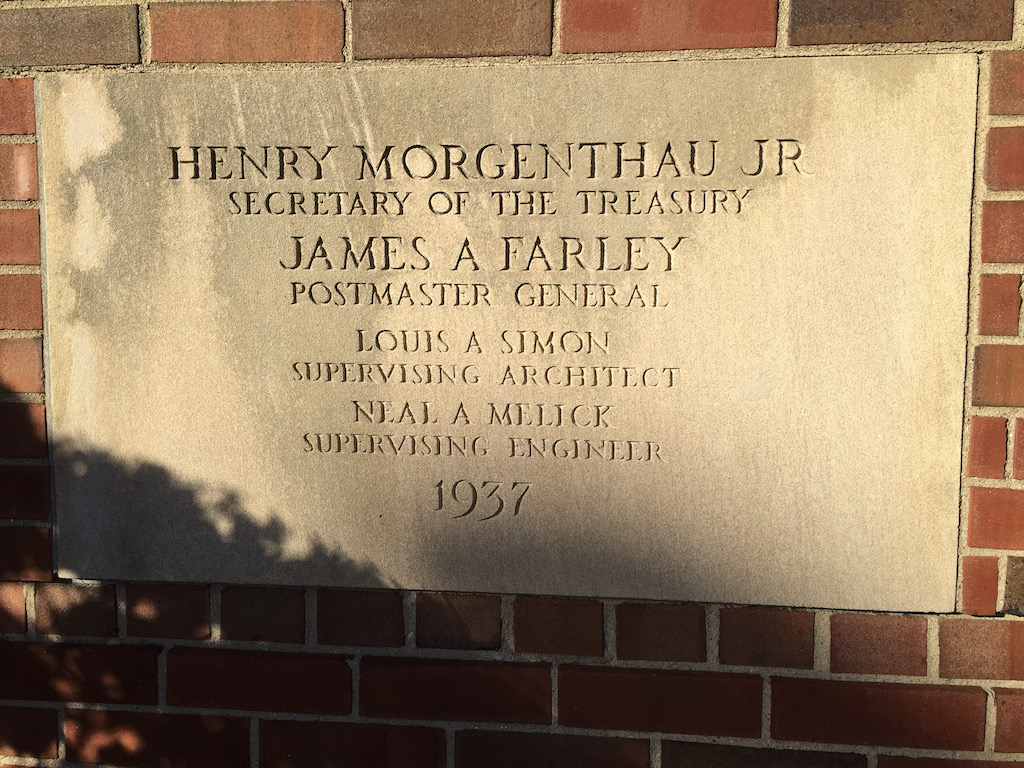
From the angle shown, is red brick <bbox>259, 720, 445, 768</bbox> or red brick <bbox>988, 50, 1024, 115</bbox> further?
red brick <bbox>259, 720, 445, 768</bbox>

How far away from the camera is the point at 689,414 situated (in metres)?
1.19

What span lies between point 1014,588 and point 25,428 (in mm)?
1445

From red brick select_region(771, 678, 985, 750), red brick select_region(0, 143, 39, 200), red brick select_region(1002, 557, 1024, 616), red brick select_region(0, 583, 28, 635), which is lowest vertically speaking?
red brick select_region(771, 678, 985, 750)

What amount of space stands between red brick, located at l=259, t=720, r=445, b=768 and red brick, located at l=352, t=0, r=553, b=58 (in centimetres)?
99

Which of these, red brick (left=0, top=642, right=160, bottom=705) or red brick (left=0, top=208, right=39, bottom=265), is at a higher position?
red brick (left=0, top=208, right=39, bottom=265)

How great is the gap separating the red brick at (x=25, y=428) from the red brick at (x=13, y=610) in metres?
0.22

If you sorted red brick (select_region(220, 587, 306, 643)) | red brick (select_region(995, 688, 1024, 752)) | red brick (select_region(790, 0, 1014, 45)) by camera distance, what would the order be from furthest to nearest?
1. red brick (select_region(220, 587, 306, 643))
2. red brick (select_region(995, 688, 1024, 752))
3. red brick (select_region(790, 0, 1014, 45))

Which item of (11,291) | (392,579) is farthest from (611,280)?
(11,291)

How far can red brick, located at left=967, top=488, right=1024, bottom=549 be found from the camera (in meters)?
1.20

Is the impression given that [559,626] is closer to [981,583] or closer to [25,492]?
[981,583]

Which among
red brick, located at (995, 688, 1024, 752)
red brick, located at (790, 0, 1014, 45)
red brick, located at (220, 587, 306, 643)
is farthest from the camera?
red brick, located at (220, 587, 306, 643)

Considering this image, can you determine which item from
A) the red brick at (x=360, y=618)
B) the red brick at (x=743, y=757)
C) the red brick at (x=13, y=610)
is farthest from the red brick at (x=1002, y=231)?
the red brick at (x=13, y=610)

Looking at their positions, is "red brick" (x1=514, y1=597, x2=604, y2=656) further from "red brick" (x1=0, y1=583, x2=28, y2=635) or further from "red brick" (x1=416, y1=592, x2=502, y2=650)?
"red brick" (x1=0, y1=583, x2=28, y2=635)

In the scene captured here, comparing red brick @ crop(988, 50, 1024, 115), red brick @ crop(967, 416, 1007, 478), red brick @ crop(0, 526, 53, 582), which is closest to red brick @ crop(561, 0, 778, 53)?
red brick @ crop(988, 50, 1024, 115)
